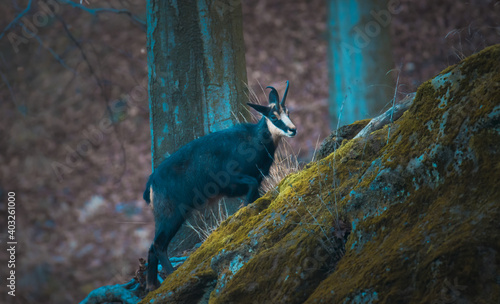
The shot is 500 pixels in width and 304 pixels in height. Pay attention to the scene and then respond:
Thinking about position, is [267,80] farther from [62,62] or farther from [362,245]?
[362,245]

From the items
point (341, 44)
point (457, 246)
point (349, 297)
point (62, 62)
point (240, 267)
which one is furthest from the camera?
point (62, 62)

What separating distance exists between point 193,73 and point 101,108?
20.1 ft

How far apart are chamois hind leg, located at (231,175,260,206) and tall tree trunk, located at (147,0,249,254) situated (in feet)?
2.80

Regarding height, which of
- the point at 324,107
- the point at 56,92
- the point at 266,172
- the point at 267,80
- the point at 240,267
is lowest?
the point at 240,267

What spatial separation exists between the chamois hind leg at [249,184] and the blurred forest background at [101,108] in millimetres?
4281

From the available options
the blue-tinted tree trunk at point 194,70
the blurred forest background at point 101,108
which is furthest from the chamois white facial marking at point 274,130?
the blurred forest background at point 101,108

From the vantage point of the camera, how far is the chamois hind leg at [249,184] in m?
4.36

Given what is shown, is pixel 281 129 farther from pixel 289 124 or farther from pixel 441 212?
pixel 441 212

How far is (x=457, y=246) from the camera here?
177 centimetres

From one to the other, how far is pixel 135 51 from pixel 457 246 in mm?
10224

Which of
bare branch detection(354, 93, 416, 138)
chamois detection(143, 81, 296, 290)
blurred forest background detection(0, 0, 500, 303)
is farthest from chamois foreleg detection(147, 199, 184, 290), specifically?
blurred forest background detection(0, 0, 500, 303)

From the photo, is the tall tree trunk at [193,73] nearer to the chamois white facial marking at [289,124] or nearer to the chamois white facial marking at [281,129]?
the chamois white facial marking at [281,129]

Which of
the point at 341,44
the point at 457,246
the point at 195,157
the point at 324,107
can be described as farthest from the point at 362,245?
the point at 324,107
